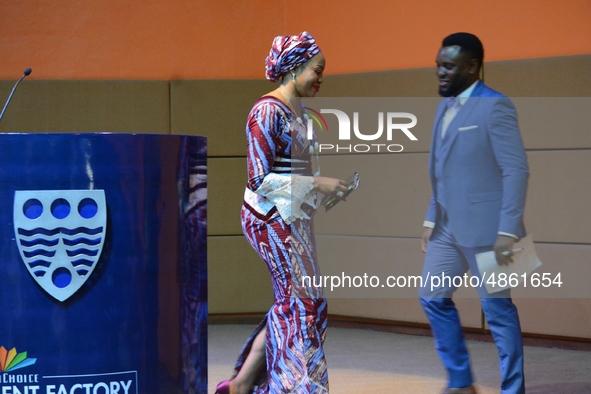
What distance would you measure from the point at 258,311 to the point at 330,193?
110 inches

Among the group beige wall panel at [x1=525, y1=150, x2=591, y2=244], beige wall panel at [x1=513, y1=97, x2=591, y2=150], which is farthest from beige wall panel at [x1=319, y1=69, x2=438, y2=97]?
beige wall panel at [x1=525, y1=150, x2=591, y2=244]

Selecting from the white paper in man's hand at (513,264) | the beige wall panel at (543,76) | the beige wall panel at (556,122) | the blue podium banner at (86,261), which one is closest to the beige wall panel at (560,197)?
the beige wall panel at (556,122)

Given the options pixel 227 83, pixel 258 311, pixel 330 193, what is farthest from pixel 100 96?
pixel 330 193

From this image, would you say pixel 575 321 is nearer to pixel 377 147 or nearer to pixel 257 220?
pixel 377 147

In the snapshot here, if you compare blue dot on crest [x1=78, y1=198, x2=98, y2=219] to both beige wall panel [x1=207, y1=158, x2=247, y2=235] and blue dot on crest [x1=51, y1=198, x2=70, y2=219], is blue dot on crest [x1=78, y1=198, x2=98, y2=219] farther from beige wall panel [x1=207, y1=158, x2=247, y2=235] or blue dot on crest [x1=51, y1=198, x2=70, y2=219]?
beige wall panel [x1=207, y1=158, x2=247, y2=235]

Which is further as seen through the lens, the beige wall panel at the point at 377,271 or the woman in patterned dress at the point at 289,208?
the beige wall panel at the point at 377,271

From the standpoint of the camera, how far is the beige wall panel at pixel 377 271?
9.16 feet

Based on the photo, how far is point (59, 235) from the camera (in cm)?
163

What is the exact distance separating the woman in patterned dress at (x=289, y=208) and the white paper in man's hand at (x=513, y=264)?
52cm

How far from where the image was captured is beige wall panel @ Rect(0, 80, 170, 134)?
476 centimetres

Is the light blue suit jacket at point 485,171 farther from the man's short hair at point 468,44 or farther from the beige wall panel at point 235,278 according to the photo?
the beige wall panel at point 235,278

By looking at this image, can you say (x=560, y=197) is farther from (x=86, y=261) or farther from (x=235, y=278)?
(x=86, y=261)

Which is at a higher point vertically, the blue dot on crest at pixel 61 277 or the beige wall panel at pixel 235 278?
the blue dot on crest at pixel 61 277

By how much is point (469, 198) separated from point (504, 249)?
19 cm
